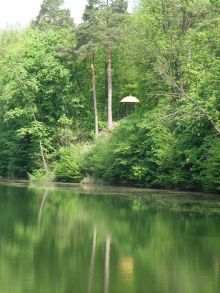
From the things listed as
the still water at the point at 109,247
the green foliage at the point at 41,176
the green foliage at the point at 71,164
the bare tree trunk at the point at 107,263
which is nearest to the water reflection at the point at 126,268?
the still water at the point at 109,247

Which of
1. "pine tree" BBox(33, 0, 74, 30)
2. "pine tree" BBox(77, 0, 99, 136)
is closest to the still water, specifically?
"pine tree" BBox(77, 0, 99, 136)

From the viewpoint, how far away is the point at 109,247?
1605cm

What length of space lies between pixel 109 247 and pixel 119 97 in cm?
4115

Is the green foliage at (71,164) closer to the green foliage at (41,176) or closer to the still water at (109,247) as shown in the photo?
the green foliage at (41,176)

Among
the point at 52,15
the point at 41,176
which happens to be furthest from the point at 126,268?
the point at 52,15

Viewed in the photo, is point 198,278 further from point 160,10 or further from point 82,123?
point 82,123

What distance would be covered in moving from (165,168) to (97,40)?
13885 millimetres

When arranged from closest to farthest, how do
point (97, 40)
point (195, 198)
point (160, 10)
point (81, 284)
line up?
point (81, 284), point (195, 198), point (160, 10), point (97, 40)

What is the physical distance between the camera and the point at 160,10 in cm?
4238

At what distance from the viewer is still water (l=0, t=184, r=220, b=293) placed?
11.5 m

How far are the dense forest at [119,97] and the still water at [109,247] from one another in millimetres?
8794

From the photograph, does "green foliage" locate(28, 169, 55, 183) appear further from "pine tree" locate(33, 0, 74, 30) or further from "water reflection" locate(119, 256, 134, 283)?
"water reflection" locate(119, 256, 134, 283)

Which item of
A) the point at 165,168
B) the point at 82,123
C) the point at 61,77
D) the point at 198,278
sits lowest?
the point at 198,278

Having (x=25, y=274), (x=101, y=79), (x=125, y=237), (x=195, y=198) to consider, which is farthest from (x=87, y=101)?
(x=25, y=274)
